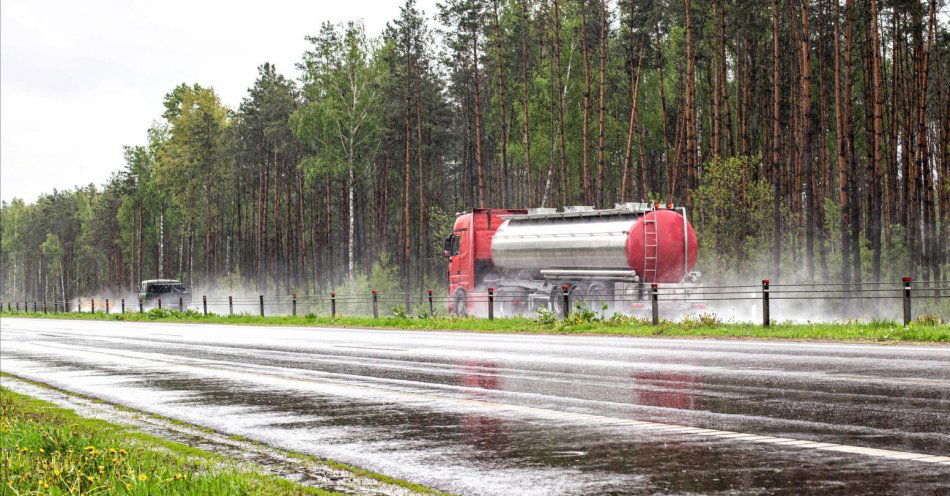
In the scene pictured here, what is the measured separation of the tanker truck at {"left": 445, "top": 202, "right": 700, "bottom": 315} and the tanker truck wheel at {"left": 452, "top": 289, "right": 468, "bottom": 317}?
0.02 m

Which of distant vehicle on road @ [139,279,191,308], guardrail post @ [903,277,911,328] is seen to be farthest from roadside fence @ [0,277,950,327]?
distant vehicle on road @ [139,279,191,308]

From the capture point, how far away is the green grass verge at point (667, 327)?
20.7 m

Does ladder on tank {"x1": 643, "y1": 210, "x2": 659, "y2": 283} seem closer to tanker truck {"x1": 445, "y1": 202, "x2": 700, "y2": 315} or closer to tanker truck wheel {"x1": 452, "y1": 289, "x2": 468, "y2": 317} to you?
tanker truck {"x1": 445, "y1": 202, "x2": 700, "y2": 315}

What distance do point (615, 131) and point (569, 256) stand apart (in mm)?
32705

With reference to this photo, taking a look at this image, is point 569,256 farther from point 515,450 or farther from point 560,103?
point 560,103

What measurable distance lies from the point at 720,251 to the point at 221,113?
72.1m

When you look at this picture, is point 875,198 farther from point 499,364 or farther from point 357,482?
point 357,482

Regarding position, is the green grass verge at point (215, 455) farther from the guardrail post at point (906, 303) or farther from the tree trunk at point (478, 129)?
the tree trunk at point (478, 129)

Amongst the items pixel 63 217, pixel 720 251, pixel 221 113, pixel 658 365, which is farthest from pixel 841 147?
pixel 63 217

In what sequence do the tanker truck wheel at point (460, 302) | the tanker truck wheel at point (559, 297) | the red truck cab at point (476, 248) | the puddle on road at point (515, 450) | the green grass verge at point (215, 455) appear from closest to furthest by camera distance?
the puddle on road at point (515, 450), the green grass verge at point (215, 455), the tanker truck wheel at point (559, 297), the red truck cab at point (476, 248), the tanker truck wheel at point (460, 302)

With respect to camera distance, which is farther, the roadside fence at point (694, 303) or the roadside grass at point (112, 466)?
the roadside fence at point (694, 303)

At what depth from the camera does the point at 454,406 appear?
11.1 metres

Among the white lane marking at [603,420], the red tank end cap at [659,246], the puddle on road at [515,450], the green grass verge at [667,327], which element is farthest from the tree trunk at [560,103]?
the puddle on road at [515,450]

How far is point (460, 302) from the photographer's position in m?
39.9
